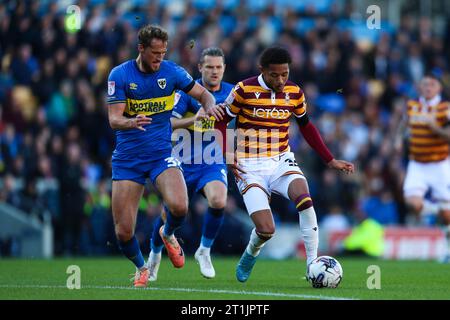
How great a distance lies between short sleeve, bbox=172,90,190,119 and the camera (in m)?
12.4

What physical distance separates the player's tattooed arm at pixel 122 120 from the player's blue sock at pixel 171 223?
1.09 meters

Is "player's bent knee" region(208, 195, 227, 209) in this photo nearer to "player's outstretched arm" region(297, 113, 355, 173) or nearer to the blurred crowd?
"player's outstretched arm" region(297, 113, 355, 173)

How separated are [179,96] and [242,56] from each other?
348 inches

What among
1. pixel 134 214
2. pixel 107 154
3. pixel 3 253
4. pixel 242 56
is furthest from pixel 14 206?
pixel 134 214

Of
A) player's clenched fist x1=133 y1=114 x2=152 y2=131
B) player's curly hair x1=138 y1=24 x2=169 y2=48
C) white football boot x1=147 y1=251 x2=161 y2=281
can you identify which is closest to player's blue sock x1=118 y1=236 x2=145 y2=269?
white football boot x1=147 y1=251 x2=161 y2=281

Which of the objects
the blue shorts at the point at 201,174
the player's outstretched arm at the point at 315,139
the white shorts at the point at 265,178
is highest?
the player's outstretched arm at the point at 315,139

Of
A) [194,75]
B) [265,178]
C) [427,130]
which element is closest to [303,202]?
[265,178]

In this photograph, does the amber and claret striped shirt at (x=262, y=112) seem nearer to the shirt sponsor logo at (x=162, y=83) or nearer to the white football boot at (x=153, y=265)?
the shirt sponsor logo at (x=162, y=83)

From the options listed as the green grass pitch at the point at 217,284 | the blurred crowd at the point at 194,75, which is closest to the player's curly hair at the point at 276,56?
the green grass pitch at the point at 217,284

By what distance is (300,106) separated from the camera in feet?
35.7

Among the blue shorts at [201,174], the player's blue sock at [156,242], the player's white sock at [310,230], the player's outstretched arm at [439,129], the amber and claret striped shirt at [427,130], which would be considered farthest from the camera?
the amber and claret striped shirt at [427,130]

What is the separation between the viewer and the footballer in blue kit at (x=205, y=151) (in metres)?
12.2

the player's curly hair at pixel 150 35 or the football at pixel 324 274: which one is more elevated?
the player's curly hair at pixel 150 35

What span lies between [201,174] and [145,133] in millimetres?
2219
